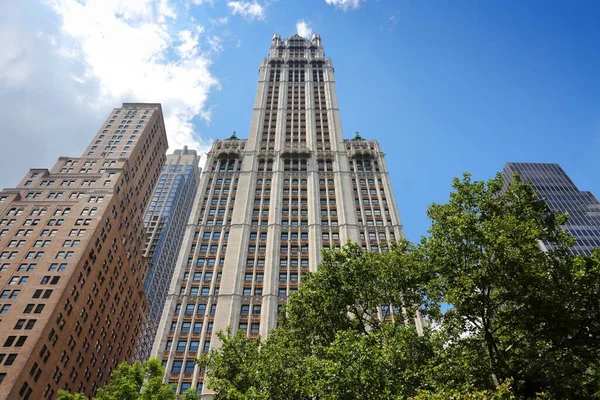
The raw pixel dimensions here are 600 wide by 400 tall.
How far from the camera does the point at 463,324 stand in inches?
834

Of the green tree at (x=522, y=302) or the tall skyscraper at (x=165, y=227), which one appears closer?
the green tree at (x=522, y=302)

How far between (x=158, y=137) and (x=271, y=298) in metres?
A: 68.7

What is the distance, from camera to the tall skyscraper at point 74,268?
171ft

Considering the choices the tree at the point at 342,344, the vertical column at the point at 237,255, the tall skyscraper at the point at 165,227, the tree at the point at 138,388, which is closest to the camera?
the tree at the point at 342,344

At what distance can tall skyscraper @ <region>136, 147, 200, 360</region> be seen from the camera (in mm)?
110738

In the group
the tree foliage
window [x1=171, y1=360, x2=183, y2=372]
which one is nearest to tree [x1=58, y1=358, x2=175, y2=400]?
the tree foliage

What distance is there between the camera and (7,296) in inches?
2199

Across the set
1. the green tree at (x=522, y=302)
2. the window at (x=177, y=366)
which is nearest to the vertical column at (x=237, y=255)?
the window at (x=177, y=366)

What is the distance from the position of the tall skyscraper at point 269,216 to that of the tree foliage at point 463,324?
1670cm

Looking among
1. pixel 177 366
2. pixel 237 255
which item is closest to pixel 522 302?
pixel 177 366

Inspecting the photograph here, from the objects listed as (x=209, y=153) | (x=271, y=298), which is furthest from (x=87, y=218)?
(x=271, y=298)

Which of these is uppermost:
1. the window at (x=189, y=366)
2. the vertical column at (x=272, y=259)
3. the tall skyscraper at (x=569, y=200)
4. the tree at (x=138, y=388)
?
the tall skyscraper at (x=569, y=200)

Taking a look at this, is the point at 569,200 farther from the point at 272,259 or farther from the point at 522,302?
the point at 522,302

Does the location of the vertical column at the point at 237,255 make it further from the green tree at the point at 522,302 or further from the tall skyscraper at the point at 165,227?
the tall skyscraper at the point at 165,227
